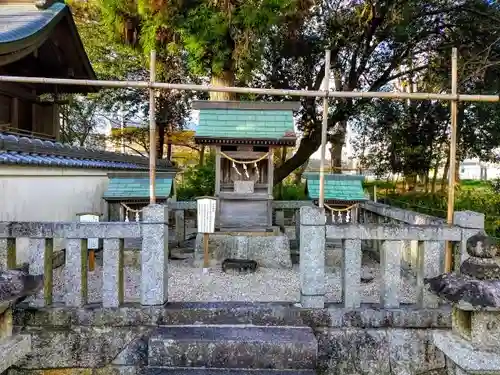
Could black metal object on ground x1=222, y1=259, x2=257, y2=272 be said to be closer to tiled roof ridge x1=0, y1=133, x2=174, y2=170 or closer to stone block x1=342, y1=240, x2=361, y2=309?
stone block x1=342, y1=240, x2=361, y2=309

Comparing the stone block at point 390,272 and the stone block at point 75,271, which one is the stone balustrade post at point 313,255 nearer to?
the stone block at point 390,272

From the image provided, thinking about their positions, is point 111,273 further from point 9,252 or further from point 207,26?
point 207,26

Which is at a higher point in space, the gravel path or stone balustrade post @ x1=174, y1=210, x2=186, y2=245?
stone balustrade post @ x1=174, y1=210, x2=186, y2=245

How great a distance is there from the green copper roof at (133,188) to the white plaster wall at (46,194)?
59 centimetres

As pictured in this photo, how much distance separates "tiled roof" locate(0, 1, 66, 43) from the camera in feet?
19.9

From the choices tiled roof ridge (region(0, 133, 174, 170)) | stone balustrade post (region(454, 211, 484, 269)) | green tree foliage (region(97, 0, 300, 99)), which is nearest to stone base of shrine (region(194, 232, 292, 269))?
tiled roof ridge (region(0, 133, 174, 170))

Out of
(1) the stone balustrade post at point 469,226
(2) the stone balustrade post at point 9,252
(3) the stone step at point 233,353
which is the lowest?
(3) the stone step at point 233,353

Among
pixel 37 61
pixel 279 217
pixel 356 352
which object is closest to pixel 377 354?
pixel 356 352

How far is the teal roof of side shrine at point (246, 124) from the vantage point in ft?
19.7

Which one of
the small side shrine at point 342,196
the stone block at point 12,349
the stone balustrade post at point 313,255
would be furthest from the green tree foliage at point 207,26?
the stone block at point 12,349

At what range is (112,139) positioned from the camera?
58.0ft

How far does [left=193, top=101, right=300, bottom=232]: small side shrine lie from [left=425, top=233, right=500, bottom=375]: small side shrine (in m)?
4.19

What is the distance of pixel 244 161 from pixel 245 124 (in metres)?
0.61

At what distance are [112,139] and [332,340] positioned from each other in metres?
16.4
